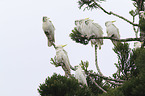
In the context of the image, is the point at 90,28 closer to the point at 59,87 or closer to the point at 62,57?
the point at 62,57

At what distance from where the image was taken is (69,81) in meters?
2.98

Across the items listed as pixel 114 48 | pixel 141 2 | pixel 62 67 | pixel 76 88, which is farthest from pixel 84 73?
pixel 141 2

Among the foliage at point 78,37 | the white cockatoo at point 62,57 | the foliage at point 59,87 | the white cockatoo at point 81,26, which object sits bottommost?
the foliage at point 59,87

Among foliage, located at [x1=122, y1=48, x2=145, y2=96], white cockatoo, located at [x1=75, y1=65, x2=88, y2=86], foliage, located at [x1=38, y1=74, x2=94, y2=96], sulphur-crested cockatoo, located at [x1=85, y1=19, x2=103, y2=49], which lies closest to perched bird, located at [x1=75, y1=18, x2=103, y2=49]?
sulphur-crested cockatoo, located at [x1=85, y1=19, x2=103, y2=49]

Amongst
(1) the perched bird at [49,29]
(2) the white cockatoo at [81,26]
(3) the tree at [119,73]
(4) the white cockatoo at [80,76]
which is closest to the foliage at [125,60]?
(3) the tree at [119,73]

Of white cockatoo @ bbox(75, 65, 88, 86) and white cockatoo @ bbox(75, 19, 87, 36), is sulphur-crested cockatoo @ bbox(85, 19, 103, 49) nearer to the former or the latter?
white cockatoo @ bbox(75, 19, 87, 36)

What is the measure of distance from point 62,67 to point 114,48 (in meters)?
1.49

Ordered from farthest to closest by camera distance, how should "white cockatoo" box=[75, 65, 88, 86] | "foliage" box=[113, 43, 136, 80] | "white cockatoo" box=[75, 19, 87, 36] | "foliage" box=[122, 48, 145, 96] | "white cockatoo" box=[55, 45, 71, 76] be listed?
"white cockatoo" box=[75, 19, 87, 36] < "white cockatoo" box=[55, 45, 71, 76] < "white cockatoo" box=[75, 65, 88, 86] < "foliage" box=[113, 43, 136, 80] < "foliage" box=[122, 48, 145, 96]

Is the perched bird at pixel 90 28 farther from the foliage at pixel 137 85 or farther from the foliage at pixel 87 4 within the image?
the foliage at pixel 137 85

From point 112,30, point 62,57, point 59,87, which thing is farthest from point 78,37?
point 59,87

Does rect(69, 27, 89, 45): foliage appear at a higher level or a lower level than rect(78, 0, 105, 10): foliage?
lower

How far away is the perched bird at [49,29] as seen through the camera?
18.0 ft

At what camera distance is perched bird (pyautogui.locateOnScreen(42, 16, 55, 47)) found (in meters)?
5.49

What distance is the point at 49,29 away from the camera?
5.53 meters
